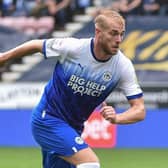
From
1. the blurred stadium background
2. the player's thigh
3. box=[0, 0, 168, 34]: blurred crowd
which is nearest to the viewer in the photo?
the player's thigh

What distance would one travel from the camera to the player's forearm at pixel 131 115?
6563 millimetres

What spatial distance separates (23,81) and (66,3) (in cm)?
205

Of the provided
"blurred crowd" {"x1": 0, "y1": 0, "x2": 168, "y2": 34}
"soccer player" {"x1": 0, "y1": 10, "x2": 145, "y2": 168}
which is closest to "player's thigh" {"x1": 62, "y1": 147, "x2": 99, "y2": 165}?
"soccer player" {"x1": 0, "y1": 10, "x2": 145, "y2": 168}

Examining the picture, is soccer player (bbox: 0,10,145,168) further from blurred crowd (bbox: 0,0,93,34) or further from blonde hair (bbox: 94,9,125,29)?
blurred crowd (bbox: 0,0,93,34)

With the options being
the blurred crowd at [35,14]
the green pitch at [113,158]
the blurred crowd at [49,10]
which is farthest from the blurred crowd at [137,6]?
the green pitch at [113,158]

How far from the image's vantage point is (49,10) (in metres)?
16.4

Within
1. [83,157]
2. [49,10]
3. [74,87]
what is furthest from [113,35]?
[49,10]

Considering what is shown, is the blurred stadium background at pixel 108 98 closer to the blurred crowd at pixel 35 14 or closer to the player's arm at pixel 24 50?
the blurred crowd at pixel 35 14

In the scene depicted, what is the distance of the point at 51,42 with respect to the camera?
6.95 meters

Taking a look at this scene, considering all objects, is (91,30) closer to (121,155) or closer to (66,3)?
(66,3)

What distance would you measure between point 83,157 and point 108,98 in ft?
27.3

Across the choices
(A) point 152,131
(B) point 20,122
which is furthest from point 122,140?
(B) point 20,122

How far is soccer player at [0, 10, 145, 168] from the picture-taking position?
688cm

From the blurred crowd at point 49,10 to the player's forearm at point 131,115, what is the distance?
946 cm
